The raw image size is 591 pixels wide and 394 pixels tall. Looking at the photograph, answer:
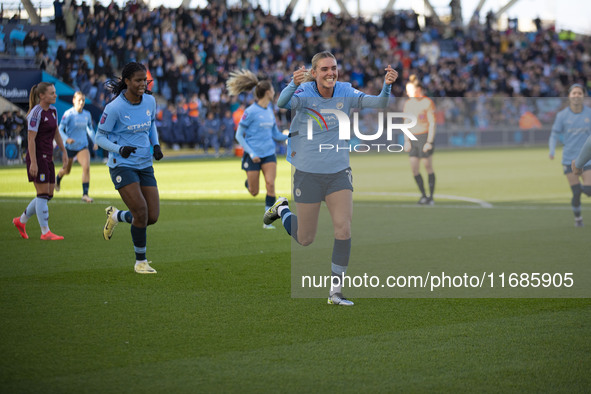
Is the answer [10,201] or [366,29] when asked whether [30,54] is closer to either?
[10,201]

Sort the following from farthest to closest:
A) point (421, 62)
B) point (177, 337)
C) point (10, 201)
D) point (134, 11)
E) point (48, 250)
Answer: point (421, 62)
point (134, 11)
point (10, 201)
point (48, 250)
point (177, 337)

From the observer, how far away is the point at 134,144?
888 centimetres

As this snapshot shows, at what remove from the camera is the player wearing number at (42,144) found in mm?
11172

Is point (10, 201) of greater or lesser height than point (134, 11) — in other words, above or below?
below

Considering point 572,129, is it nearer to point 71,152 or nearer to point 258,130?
point 258,130

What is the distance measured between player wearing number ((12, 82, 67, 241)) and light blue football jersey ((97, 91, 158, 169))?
272 centimetres

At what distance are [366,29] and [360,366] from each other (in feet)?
133

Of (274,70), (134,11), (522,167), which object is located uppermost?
(134,11)

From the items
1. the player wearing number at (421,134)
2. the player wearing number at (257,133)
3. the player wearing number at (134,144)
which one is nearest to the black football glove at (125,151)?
the player wearing number at (134,144)

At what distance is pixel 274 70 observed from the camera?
124 feet

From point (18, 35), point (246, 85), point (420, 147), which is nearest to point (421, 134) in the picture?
point (420, 147)

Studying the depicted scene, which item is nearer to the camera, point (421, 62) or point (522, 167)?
point (522, 167)

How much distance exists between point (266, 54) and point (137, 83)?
101ft

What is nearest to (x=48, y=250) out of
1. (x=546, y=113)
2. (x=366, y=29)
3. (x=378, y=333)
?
(x=378, y=333)
